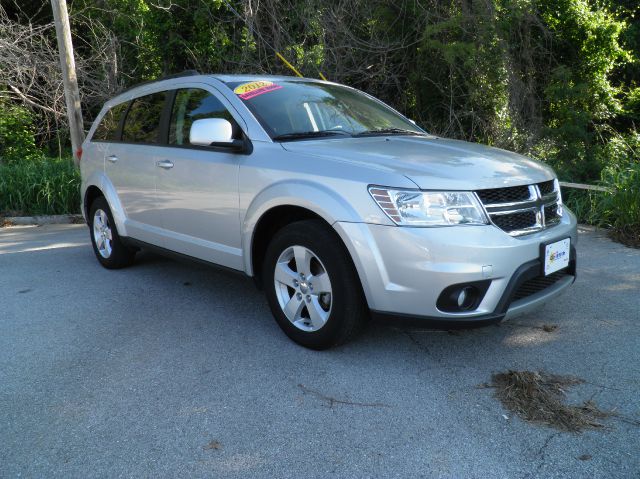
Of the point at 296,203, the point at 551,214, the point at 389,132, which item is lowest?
the point at 551,214

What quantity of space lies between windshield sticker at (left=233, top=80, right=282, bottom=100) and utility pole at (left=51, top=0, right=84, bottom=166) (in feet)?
19.8

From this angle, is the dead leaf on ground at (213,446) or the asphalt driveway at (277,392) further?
the dead leaf on ground at (213,446)

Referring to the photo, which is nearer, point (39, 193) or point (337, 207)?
point (337, 207)

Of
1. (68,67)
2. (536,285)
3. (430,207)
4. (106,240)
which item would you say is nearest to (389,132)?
(430,207)

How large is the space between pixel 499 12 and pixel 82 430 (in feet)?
29.0

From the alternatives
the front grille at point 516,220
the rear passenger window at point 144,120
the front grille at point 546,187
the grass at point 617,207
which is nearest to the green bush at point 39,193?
the rear passenger window at point 144,120

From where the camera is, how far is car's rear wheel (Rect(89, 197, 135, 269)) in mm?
5526

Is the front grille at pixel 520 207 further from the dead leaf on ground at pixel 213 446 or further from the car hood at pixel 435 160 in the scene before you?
the dead leaf on ground at pixel 213 446

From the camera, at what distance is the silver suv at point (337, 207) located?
10.1 ft

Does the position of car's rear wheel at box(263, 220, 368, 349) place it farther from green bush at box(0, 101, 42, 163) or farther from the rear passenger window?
green bush at box(0, 101, 42, 163)

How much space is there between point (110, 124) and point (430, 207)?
3699 millimetres

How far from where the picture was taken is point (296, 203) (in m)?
3.48

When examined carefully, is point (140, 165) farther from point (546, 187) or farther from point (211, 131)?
point (546, 187)

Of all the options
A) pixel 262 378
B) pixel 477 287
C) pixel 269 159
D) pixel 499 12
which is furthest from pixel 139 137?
pixel 499 12
